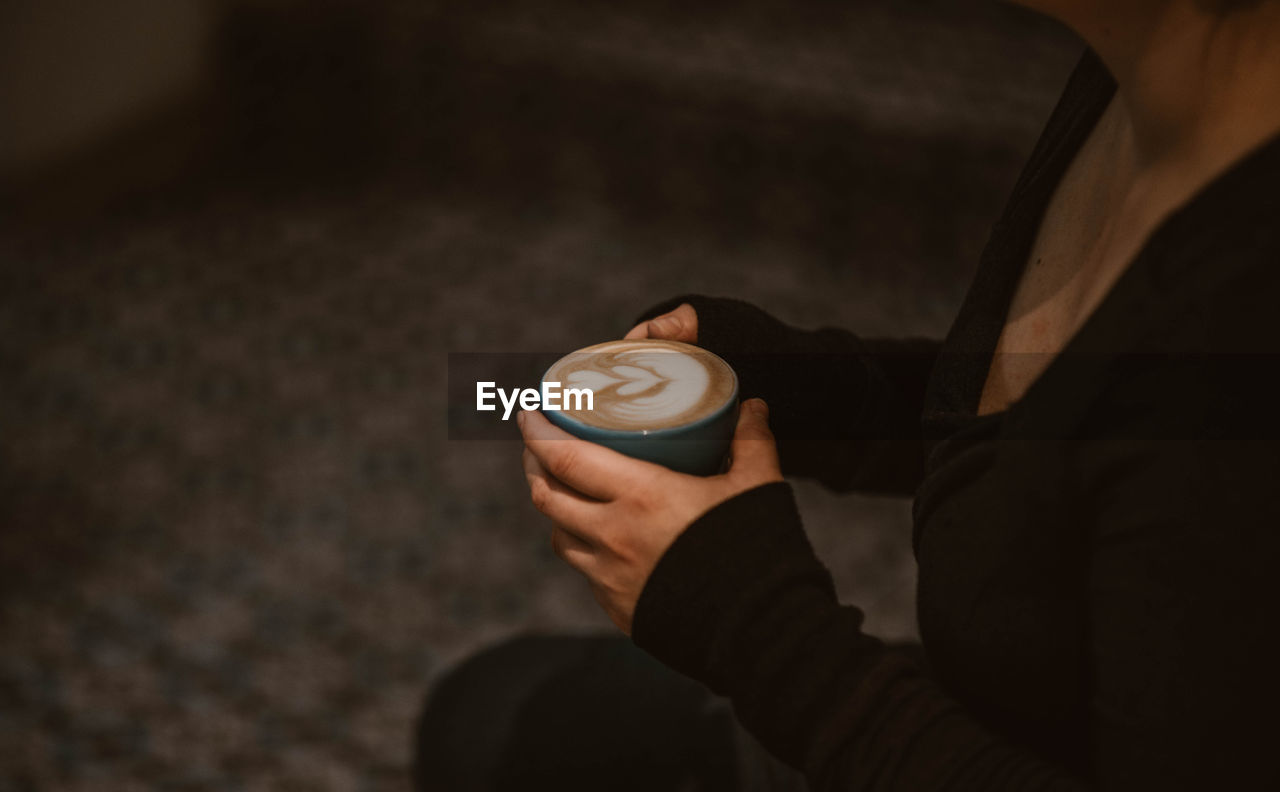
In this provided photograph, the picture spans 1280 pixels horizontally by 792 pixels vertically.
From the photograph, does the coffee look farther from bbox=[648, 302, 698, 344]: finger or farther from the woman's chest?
the woman's chest

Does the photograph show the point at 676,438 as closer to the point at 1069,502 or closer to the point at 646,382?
the point at 646,382

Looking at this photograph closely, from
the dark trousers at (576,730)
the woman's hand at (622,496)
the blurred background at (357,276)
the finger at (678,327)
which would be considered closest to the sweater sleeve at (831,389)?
the finger at (678,327)

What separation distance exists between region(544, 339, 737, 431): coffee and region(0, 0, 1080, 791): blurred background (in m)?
0.58

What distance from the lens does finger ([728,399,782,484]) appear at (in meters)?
0.55

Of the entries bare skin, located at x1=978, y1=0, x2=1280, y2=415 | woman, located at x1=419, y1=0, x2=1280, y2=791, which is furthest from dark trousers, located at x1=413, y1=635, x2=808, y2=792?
bare skin, located at x1=978, y1=0, x2=1280, y2=415

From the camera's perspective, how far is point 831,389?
2.41 ft

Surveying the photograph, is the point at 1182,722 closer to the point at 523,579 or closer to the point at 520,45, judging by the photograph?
the point at 523,579

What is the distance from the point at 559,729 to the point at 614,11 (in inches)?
97.9

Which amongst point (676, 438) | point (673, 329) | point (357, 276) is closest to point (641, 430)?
point (676, 438)

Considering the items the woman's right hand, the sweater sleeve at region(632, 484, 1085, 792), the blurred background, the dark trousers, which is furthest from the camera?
the blurred background

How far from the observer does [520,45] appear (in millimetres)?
2936

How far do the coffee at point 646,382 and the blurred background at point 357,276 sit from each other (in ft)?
1.90

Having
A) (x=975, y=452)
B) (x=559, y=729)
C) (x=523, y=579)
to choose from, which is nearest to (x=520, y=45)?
(x=523, y=579)

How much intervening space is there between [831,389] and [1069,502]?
0.97 feet
